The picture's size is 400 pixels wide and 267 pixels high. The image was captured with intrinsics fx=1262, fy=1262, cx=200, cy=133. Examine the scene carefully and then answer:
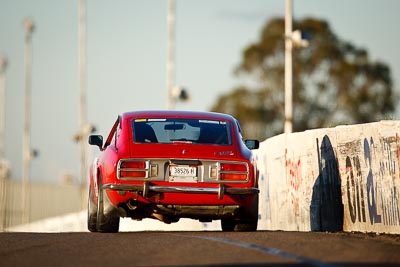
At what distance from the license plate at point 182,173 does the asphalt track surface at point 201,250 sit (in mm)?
804

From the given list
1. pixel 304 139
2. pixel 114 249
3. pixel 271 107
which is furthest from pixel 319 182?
pixel 271 107

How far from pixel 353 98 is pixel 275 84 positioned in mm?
4645

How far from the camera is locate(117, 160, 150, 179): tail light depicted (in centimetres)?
1531

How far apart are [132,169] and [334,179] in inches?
154

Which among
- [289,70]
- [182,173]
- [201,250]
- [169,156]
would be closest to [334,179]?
[182,173]

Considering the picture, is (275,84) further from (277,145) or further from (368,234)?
(368,234)

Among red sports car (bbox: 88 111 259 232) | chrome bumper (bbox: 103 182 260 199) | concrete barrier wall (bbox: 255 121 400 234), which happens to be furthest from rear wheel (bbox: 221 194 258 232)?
concrete barrier wall (bbox: 255 121 400 234)

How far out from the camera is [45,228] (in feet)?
171

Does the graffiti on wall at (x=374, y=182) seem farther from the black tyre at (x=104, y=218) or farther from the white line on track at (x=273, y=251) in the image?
the black tyre at (x=104, y=218)

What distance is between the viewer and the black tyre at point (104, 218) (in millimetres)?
15797

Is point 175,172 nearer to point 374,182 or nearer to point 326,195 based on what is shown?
point 374,182

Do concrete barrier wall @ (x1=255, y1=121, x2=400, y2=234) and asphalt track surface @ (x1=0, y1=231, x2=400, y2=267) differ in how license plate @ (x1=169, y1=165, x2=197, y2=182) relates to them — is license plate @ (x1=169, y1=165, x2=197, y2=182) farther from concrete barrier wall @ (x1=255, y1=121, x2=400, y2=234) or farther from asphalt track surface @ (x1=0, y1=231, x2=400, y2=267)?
concrete barrier wall @ (x1=255, y1=121, x2=400, y2=234)

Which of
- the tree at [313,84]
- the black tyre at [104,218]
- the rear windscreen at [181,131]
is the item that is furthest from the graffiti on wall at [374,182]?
the tree at [313,84]

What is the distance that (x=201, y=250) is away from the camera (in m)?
12.2
